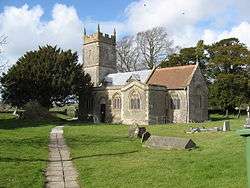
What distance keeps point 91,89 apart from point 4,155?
34.7 m

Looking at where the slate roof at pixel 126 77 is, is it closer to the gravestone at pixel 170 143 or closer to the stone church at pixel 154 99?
the stone church at pixel 154 99

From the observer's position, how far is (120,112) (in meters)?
48.0

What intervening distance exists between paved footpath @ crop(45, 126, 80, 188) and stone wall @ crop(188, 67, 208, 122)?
27095mm

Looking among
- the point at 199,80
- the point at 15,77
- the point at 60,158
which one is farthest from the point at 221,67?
the point at 60,158

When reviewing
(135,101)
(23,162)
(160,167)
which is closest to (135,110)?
(135,101)

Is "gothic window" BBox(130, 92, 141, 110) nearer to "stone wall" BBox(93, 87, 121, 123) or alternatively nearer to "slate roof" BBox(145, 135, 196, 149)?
"stone wall" BBox(93, 87, 121, 123)

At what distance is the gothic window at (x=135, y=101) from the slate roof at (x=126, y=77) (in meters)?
4.99

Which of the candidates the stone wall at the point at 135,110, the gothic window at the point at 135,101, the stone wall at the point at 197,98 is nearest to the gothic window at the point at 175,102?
the stone wall at the point at 197,98

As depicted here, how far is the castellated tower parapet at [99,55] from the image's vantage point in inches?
2314

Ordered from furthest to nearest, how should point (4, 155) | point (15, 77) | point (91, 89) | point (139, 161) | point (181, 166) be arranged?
point (91, 89) → point (15, 77) → point (4, 155) → point (139, 161) → point (181, 166)

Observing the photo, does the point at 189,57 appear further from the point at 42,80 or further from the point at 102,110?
the point at 42,80

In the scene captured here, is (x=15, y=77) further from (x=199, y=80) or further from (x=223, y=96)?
(x=223, y=96)

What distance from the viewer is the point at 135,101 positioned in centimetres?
4531

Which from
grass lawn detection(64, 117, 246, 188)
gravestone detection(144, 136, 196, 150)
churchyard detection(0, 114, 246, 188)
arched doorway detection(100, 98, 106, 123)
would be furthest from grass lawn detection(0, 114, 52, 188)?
arched doorway detection(100, 98, 106, 123)
